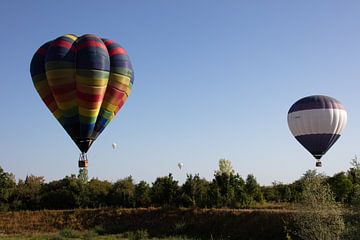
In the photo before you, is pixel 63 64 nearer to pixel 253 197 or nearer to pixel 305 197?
pixel 305 197

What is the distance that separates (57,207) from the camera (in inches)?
2084

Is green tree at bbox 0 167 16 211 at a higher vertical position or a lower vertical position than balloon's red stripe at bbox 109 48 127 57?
lower

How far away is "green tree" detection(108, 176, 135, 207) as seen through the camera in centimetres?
5166

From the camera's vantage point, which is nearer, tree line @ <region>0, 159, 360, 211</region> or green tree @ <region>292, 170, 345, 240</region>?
green tree @ <region>292, 170, 345, 240</region>

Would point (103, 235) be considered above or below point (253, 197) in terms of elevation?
below

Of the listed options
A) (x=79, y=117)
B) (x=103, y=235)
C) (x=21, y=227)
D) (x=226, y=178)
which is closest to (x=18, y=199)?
(x=21, y=227)

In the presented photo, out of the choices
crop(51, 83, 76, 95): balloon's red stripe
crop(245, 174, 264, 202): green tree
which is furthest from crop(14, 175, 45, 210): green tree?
crop(51, 83, 76, 95): balloon's red stripe

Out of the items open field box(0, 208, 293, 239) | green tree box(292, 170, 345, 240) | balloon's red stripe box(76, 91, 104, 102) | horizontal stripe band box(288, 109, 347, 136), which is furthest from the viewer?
horizontal stripe band box(288, 109, 347, 136)

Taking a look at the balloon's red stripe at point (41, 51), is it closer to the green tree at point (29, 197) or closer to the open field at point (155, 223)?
the open field at point (155, 223)

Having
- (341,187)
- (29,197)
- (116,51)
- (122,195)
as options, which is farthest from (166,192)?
(116,51)

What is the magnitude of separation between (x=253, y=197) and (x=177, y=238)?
15.3 m

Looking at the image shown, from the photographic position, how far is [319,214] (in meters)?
22.3

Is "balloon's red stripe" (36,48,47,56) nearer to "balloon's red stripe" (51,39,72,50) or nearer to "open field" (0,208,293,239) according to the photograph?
"balloon's red stripe" (51,39,72,50)

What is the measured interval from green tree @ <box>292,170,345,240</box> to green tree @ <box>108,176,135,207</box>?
30.3m
